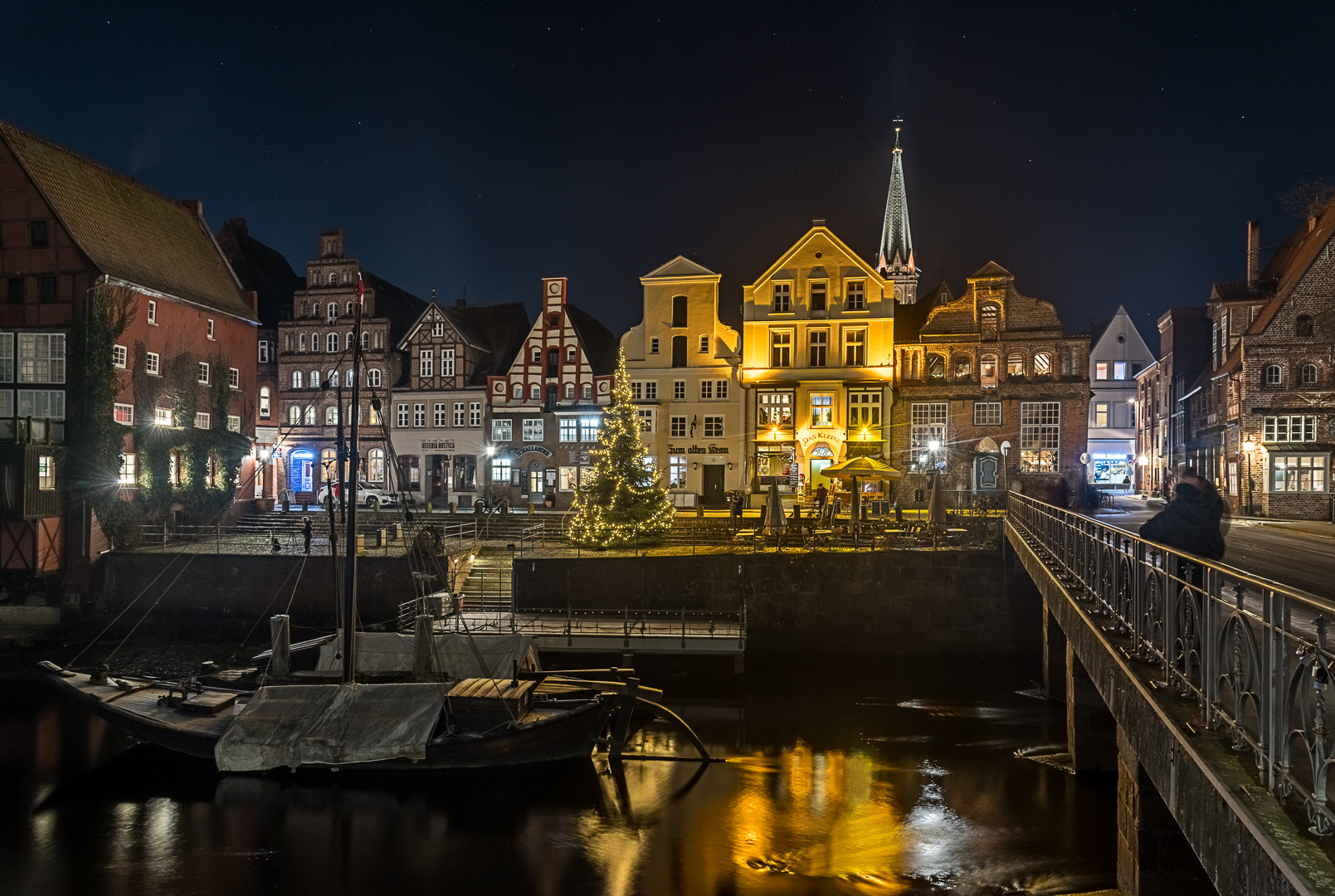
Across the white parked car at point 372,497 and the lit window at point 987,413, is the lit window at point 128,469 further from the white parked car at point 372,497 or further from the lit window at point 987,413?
the lit window at point 987,413

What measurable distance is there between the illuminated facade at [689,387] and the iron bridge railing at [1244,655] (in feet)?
119

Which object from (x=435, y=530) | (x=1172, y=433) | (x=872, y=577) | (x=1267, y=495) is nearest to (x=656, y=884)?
(x=872, y=577)

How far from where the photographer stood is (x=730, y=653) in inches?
1004

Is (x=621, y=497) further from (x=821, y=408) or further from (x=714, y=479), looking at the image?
(x=821, y=408)

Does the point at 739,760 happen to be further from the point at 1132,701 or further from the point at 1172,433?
the point at 1172,433

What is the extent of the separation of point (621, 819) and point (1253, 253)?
45776 millimetres

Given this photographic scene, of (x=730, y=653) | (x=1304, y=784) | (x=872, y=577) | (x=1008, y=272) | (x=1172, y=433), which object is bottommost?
(x=730, y=653)

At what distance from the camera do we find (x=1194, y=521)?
28.8 feet

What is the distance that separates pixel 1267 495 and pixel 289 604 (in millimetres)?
42330

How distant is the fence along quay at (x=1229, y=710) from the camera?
14.4 feet

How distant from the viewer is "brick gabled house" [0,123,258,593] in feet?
105

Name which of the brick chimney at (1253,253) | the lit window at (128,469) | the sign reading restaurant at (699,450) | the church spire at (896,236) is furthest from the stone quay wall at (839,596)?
the church spire at (896,236)

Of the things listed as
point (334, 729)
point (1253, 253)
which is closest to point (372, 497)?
point (334, 729)

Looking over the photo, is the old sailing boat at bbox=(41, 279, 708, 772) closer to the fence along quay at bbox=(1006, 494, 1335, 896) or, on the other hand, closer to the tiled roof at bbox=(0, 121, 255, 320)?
the fence along quay at bbox=(1006, 494, 1335, 896)
